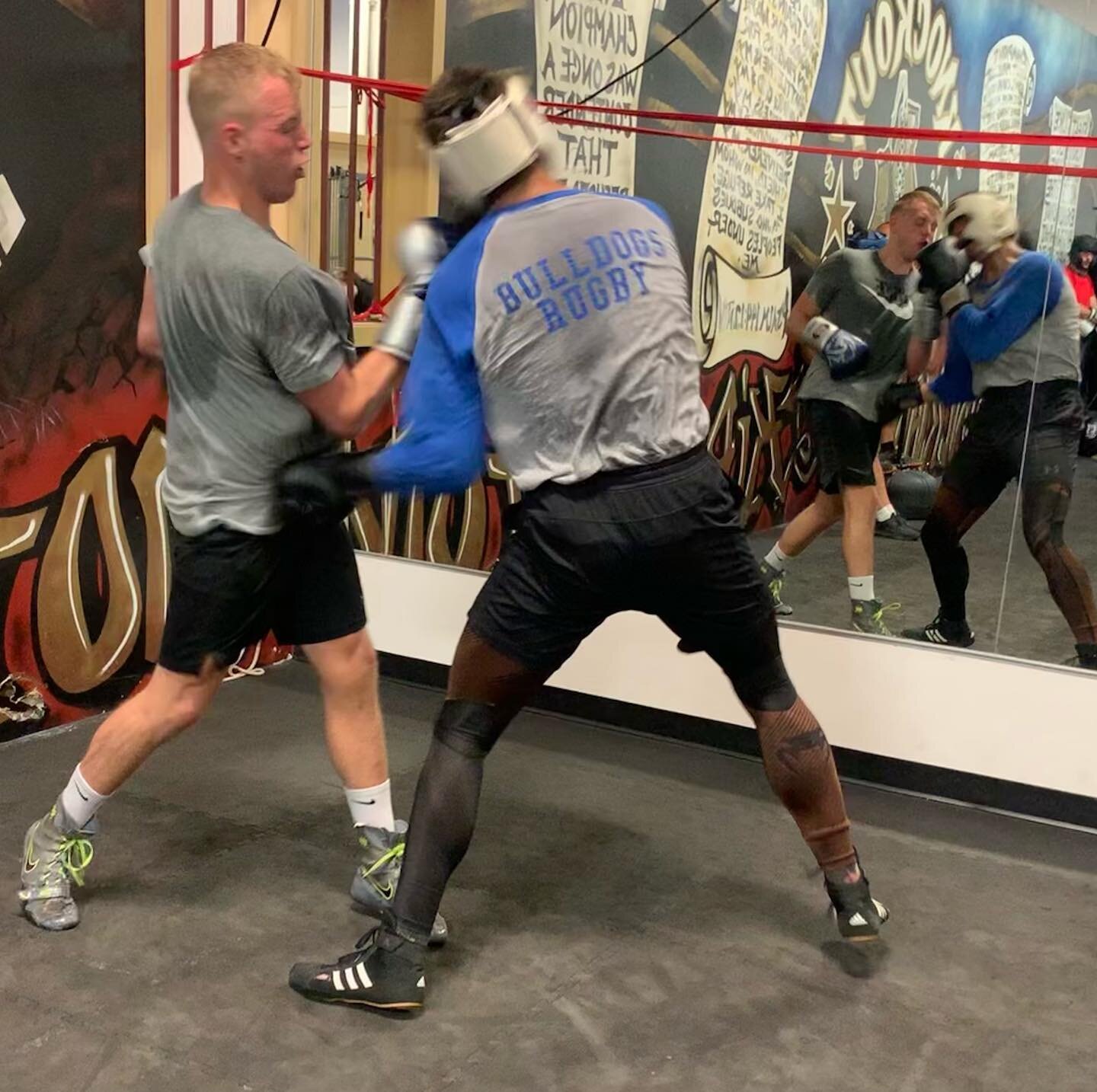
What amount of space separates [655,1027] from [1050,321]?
5.94 ft

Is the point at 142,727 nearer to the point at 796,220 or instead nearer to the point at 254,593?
the point at 254,593

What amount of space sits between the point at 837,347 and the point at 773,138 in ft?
1.85

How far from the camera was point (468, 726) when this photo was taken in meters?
2.06

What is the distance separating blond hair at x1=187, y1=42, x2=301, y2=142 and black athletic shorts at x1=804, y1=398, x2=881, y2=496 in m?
1.67

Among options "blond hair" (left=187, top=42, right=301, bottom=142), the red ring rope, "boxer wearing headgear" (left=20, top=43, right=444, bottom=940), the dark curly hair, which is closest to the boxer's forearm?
"boxer wearing headgear" (left=20, top=43, right=444, bottom=940)

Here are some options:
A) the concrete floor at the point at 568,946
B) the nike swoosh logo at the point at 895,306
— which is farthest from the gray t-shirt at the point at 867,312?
the concrete floor at the point at 568,946

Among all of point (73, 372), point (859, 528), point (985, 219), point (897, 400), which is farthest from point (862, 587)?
point (73, 372)

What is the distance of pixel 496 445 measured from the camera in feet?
6.53

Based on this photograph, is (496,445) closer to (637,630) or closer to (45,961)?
(45,961)

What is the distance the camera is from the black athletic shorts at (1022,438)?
2.88 meters

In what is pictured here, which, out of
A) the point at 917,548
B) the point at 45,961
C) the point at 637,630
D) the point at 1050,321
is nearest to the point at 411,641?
the point at 637,630

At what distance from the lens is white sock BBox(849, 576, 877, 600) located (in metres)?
3.17

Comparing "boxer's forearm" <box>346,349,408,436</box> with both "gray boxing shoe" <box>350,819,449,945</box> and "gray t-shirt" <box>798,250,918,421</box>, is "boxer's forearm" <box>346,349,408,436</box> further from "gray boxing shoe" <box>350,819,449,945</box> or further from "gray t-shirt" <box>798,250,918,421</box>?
"gray t-shirt" <box>798,250,918,421</box>

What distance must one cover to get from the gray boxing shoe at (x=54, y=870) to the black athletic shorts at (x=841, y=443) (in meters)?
1.97
